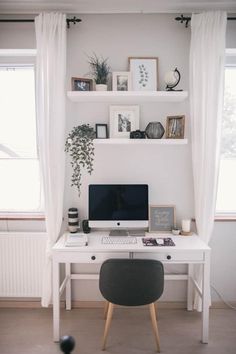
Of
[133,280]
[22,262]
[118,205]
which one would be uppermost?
[118,205]

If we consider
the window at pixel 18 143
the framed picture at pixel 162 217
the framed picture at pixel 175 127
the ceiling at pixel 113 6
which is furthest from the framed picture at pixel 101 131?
the ceiling at pixel 113 6

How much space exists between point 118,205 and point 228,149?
1.22 meters

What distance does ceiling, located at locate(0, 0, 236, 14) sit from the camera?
2.35 meters

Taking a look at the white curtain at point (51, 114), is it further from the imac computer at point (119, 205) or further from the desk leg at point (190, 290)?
the desk leg at point (190, 290)

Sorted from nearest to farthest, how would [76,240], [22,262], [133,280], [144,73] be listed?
1. [133,280]
2. [76,240]
3. [144,73]
4. [22,262]

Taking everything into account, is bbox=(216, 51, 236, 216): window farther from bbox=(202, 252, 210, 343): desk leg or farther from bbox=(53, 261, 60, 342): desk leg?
bbox=(53, 261, 60, 342): desk leg

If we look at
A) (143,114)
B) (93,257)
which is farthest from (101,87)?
(93,257)

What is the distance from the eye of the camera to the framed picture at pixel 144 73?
246 centimetres

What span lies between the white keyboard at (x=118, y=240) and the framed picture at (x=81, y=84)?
1.28 meters

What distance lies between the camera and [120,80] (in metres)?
2.45

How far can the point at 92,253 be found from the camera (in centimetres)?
213

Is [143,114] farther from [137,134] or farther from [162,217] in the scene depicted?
[162,217]

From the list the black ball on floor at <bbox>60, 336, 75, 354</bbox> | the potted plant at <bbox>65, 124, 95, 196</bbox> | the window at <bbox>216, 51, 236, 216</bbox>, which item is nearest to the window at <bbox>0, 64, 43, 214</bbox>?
the potted plant at <bbox>65, 124, 95, 196</bbox>

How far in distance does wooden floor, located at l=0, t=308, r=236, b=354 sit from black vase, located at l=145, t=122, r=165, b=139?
1611 mm
